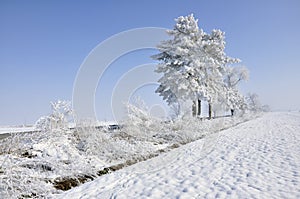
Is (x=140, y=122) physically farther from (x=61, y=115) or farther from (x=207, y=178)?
(x=207, y=178)

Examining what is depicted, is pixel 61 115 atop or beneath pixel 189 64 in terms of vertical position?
beneath

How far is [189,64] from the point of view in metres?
21.0

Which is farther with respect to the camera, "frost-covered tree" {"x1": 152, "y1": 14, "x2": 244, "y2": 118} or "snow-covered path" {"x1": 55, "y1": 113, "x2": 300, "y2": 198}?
"frost-covered tree" {"x1": 152, "y1": 14, "x2": 244, "y2": 118}

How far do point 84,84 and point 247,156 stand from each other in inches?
280

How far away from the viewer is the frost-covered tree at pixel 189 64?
64.4 ft

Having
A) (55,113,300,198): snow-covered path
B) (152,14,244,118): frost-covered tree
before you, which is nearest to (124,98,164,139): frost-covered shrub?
(55,113,300,198): snow-covered path

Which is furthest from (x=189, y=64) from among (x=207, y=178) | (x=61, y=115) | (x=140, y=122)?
(x=207, y=178)

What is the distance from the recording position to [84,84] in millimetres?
10062

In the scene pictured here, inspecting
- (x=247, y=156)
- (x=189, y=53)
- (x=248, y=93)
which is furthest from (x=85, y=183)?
(x=248, y=93)

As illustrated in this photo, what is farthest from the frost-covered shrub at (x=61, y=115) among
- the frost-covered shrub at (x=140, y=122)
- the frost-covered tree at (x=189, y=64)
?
the frost-covered tree at (x=189, y=64)

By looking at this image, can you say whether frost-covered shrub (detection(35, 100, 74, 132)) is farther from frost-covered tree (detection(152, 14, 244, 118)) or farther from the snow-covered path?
frost-covered tree (detection(152, 14, 244, 118))

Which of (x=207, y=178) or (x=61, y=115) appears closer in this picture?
(x=207, y=178)

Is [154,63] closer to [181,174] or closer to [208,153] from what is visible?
[208,153]

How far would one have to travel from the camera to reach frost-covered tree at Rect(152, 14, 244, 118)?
773 inches
